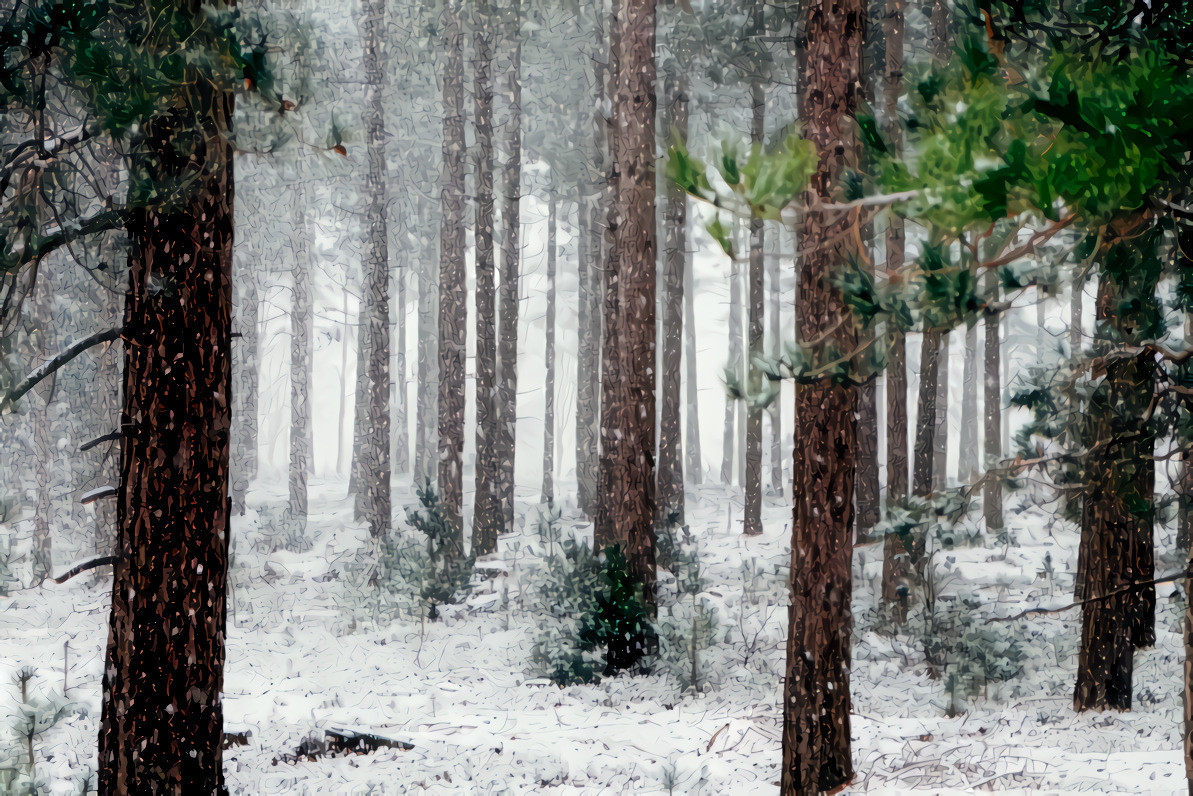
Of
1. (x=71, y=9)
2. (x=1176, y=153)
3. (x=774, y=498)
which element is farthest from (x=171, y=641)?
(x=774, y=498)

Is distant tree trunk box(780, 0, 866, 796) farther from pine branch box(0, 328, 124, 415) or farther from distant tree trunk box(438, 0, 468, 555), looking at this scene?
distant tree trunk box(438, 0, 468, 555)

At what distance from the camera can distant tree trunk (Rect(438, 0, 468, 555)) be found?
47.2ft

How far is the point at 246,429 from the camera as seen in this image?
80.0ft

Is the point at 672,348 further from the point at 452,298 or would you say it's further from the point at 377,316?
the point at 377,316

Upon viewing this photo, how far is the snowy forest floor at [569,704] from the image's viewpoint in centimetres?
684

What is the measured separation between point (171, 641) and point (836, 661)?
14.0 ft

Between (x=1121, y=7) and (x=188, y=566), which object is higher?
(x=1121, y=7)

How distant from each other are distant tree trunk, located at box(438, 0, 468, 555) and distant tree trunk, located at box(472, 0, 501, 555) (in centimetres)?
34

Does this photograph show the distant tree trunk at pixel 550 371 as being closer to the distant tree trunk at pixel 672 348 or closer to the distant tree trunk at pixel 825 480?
the distant tree trunk at pixel 672 348

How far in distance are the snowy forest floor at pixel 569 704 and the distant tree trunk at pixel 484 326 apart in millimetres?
1565

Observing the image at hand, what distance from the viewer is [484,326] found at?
15.9 meters

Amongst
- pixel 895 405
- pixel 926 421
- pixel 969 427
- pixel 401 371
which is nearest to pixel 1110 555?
pixel 895 405

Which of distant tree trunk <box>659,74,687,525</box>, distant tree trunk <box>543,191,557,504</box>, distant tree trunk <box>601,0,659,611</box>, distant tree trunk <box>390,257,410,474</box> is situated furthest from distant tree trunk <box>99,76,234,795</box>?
distant tree trunk <box>390,257,410,474</box>

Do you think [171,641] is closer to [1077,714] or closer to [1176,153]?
[1176,153]
